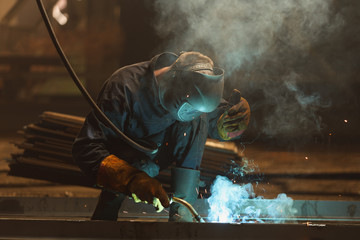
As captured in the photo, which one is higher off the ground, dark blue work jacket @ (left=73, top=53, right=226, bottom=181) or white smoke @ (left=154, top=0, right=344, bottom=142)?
white smoke @ (left=154, top=0, right=344, bottom=142)

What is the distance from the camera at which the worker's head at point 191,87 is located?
1.90 meters

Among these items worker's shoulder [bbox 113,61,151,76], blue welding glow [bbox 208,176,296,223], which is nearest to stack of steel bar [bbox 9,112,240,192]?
blue welding glow [bbox 208,176,296,223]

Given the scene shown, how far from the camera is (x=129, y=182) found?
6.01 feet

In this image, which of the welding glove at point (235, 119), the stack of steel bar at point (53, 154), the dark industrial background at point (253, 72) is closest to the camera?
the welding glove at point (235, 119)

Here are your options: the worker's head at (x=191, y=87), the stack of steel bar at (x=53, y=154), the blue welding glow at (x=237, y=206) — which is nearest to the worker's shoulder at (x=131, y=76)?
the worker's head at (x=191, y=87)

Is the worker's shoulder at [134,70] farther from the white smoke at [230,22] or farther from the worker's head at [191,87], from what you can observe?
the white smoke at [230,22]

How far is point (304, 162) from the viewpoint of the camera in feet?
19.0

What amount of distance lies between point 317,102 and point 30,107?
4.92 m

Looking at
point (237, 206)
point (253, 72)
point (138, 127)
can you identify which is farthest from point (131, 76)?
point (253, 72)

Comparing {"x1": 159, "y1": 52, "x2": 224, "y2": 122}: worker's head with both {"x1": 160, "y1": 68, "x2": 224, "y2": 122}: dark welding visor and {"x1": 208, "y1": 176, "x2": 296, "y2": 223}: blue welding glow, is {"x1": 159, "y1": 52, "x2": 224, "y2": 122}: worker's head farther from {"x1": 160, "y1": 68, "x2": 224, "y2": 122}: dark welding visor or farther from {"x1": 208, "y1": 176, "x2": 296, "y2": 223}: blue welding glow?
{"x1": 208, "y1": 176, "x2": 296, "y2": 223}: blue welding glow

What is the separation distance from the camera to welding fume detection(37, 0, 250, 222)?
1.86 meters

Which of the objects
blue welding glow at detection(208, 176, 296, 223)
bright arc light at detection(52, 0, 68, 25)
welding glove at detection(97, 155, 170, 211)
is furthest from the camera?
bright arc light at detection(52, 0, 68, 25)

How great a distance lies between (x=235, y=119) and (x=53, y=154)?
2621 millimetres

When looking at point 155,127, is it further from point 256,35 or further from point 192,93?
point 256,35
